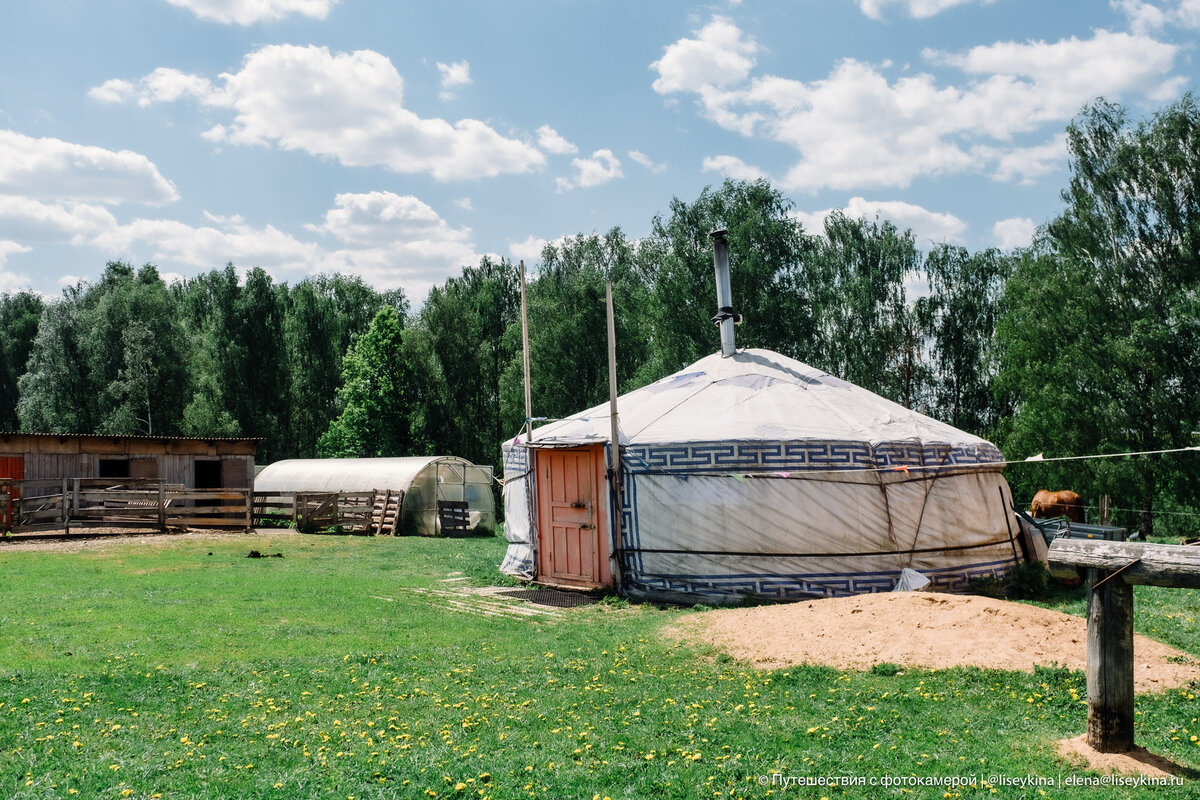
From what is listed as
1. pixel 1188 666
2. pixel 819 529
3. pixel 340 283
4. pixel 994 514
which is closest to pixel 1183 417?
pixel 994 514

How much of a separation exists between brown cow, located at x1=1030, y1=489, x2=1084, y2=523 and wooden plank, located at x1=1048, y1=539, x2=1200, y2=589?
31.9 ft

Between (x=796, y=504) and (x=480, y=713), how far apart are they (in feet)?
17.2

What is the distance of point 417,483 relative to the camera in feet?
66.0

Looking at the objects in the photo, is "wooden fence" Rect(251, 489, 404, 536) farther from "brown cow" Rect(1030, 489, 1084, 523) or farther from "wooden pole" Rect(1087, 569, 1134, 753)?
"wooden pole" Rect(1087, 569, 1134, 753)

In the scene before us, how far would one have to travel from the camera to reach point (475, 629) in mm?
7652

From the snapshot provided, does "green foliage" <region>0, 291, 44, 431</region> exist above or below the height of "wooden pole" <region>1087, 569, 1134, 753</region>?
above

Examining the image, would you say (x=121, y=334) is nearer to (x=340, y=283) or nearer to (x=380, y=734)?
(x=340, y=283)

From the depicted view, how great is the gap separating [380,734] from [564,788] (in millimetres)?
1201

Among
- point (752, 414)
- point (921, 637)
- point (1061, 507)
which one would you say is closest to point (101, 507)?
point (752, 414)

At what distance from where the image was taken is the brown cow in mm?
12906

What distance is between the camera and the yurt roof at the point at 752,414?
9.59 meters

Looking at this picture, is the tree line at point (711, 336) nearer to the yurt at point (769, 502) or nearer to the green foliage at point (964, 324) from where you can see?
the green foliage at point (964, 324)

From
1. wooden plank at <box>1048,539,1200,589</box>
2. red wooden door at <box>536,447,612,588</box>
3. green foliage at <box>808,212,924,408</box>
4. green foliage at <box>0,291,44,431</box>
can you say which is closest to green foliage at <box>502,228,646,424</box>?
green foliage at <box>808,212,924,408</box>

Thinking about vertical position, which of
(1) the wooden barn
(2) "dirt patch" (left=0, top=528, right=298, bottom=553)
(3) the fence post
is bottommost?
(2) "dirt patch" (left=0, top=528, right=298, bottom=553)
